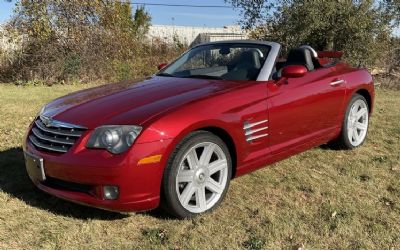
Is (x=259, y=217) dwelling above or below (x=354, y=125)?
below

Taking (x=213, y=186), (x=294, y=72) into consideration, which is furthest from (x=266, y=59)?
(x=213, y=186)

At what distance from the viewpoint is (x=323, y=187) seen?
15.2ft

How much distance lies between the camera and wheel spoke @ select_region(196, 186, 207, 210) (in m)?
3.91

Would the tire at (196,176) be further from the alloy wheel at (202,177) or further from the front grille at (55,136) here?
the front grille at (55,136)

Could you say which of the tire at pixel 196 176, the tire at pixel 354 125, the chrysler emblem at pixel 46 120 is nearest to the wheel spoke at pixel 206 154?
the tire at pixel 196 176

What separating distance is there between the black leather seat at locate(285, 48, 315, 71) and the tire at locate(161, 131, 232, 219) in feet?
6.10

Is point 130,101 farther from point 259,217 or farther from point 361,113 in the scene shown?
point 361,113

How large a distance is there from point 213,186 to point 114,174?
97cm

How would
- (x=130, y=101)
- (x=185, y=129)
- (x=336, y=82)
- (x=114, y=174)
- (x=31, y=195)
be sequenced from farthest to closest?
(x=336, y=82), (x=31, y=195), (x=130, y=101), (x=185, y=129), (x=114, y=174)

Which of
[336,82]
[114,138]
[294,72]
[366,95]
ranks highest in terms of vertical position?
[294,72]

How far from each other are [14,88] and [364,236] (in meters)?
10.4

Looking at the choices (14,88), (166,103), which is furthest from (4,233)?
(14,88)

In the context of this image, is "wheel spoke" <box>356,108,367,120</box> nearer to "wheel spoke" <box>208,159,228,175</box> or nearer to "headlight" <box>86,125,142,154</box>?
"wheel spoke" <box>208,159,228,175</box>

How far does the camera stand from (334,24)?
12.8 m
